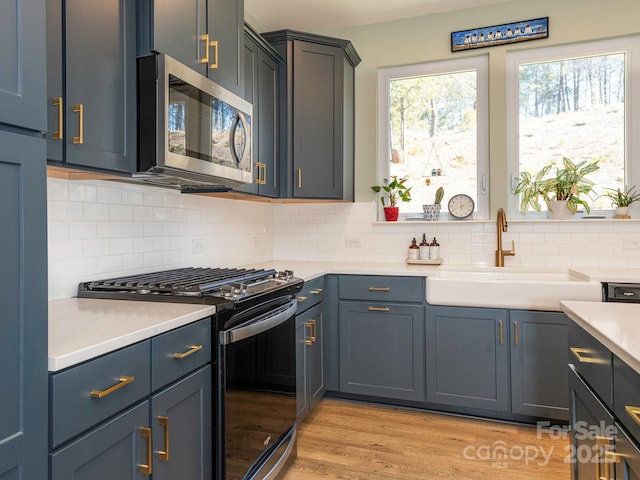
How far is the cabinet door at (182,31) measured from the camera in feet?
5.45

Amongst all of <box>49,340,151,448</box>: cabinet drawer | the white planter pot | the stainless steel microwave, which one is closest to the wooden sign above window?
the white planter pot

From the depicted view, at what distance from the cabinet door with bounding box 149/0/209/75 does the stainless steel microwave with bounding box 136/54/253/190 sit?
0.26ft

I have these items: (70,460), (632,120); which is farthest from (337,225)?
(70,460)

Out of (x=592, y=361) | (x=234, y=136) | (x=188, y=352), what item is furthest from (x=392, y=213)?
(x=188, y=352)

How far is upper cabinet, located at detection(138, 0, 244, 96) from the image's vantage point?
1.64 meters

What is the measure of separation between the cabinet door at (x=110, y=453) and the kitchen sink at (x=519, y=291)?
1.90 m

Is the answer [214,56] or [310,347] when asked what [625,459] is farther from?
[214,56]

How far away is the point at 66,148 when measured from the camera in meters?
1.36

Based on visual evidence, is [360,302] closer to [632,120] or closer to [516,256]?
[516,256]

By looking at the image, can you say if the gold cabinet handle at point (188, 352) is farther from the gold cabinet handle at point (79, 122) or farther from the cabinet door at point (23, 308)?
the gold cabinet handle at point (79, 122)

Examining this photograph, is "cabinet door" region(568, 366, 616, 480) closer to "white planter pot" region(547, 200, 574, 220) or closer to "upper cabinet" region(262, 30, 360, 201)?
"white planter pot" region(547, 200, 574, 220)

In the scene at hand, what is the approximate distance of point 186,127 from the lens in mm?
1752

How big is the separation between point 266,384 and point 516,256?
6.89 feet

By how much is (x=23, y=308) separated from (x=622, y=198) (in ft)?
11.0
